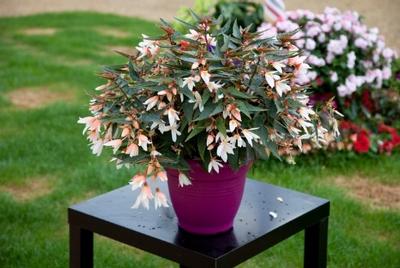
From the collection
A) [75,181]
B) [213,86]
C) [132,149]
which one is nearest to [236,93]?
[213,86]

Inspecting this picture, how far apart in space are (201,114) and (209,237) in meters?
0.41

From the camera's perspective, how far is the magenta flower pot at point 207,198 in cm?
196

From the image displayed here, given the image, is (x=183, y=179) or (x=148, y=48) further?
(x=148, y=48)

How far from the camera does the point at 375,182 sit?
162 inches

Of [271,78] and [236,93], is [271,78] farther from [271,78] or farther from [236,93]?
[236,93]

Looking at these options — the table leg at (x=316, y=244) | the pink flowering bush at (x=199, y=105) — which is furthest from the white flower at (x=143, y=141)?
the table leg at (x=316, y=244)

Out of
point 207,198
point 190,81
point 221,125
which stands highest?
point 190,81

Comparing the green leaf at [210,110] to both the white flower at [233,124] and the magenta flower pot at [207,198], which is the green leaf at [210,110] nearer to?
the white flower at [233,124]

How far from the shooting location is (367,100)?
15.4 feet

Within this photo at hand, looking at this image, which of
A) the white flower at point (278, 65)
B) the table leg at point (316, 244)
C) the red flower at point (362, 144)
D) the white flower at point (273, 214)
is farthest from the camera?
the red flower at point (362, 144)

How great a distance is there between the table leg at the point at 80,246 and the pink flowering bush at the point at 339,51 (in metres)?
2.43

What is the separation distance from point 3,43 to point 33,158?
354cm

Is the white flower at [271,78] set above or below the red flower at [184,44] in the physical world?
below

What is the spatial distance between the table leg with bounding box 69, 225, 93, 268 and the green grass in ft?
1.45
